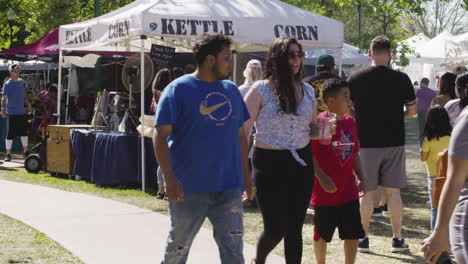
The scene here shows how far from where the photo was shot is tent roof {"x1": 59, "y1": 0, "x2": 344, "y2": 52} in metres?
11.2

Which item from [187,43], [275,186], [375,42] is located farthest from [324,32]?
[275,186]

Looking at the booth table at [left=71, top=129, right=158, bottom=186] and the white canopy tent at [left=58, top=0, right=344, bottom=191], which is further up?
the white canopy tent at [left=58, top=0, right=344, bottom=191]

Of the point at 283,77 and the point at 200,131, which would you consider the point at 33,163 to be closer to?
the point at 283,77

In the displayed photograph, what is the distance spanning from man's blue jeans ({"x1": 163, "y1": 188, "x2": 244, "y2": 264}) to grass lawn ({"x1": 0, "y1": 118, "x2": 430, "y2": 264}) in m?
2.29

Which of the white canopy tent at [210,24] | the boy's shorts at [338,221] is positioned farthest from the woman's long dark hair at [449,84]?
the boy's shorts at [338,221]

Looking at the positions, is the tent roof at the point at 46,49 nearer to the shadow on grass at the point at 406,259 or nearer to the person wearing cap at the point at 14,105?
the person wearing cap at the point at 14,105

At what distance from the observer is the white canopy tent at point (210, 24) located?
36.7ft

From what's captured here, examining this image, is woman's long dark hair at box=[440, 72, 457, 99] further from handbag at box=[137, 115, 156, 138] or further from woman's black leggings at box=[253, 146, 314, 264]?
woman's black leggings at box=[253, 146, 314, 264]

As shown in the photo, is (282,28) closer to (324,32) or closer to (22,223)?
(324,32)

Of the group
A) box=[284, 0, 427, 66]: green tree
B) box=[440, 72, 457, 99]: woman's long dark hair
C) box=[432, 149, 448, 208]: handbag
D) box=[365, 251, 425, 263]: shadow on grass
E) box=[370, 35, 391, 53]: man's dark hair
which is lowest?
box=[365, 251, 425, 263]: shadow on grass

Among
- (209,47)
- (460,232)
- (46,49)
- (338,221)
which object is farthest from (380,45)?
(46,49)

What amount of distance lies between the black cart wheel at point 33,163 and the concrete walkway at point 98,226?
267cm

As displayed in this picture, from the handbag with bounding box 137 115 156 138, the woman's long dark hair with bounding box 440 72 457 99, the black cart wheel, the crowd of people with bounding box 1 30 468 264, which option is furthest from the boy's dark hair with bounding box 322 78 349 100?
the black cart wheel

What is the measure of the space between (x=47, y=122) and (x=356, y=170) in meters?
13.3
